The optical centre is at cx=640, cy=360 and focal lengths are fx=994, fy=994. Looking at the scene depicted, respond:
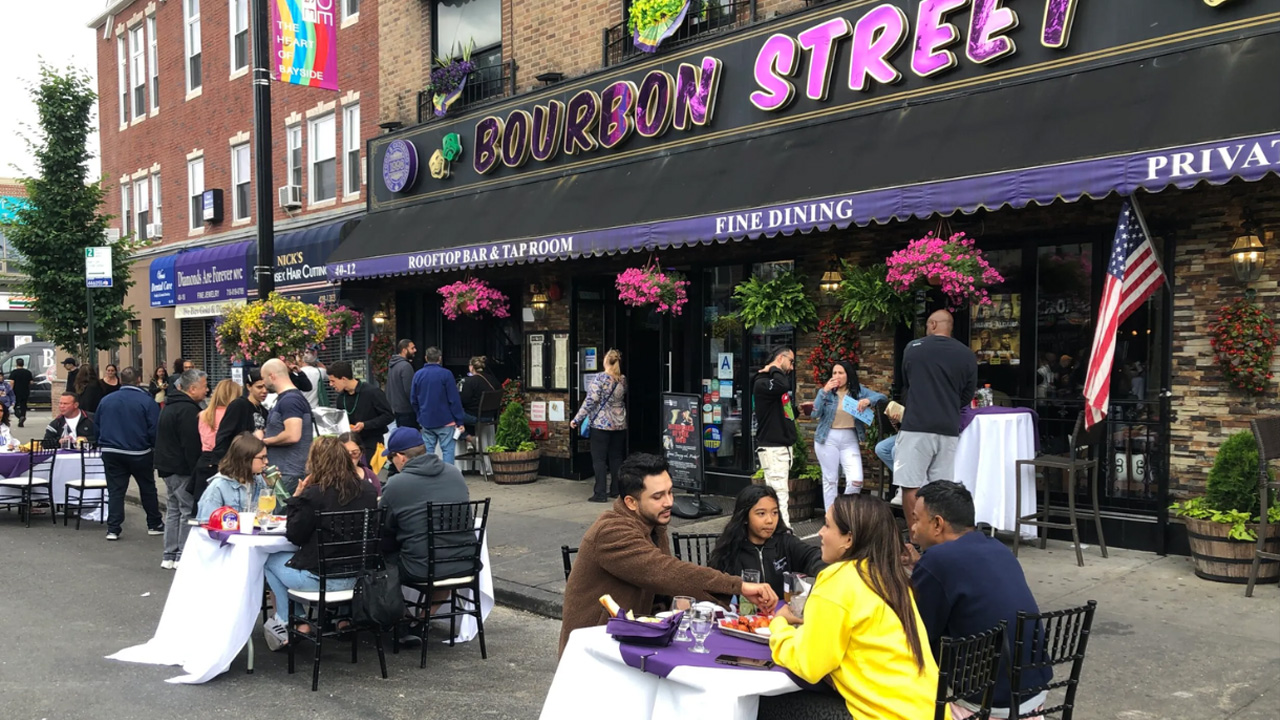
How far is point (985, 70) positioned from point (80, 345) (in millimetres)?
17808

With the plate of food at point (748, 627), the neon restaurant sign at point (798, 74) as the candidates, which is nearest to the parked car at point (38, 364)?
the neon restaurant sign at point (798, 74)

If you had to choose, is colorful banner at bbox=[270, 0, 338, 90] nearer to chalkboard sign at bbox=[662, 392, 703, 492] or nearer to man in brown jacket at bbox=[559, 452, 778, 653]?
Result: chalkboard sign at bbox=[662, 392, 703, 492]

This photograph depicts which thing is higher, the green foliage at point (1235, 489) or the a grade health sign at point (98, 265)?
the a grade health sign at point (98, 265)

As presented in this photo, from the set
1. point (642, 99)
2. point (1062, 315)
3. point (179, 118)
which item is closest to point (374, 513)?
point (1062, 315)

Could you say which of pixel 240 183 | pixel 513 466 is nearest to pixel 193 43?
pixel 240 183

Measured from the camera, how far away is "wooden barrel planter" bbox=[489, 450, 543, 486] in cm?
1294

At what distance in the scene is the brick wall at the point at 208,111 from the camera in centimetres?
1784

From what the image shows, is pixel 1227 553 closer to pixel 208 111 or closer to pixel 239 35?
pixel 239 35

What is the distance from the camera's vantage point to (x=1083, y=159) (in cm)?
738

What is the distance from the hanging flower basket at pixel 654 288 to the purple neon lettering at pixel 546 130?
288cm

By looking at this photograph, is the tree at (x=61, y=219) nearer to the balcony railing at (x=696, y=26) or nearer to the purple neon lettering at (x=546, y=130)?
the purple neon lettering at (x=546, y=130)

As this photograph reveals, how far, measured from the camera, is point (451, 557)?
6.39 m

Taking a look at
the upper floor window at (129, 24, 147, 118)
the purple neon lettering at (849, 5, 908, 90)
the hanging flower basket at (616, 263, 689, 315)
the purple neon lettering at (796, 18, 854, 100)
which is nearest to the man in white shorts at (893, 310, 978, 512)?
the purple neon lettering at (849, 5, 908, 90)

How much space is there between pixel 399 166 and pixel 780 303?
25.3 ft
